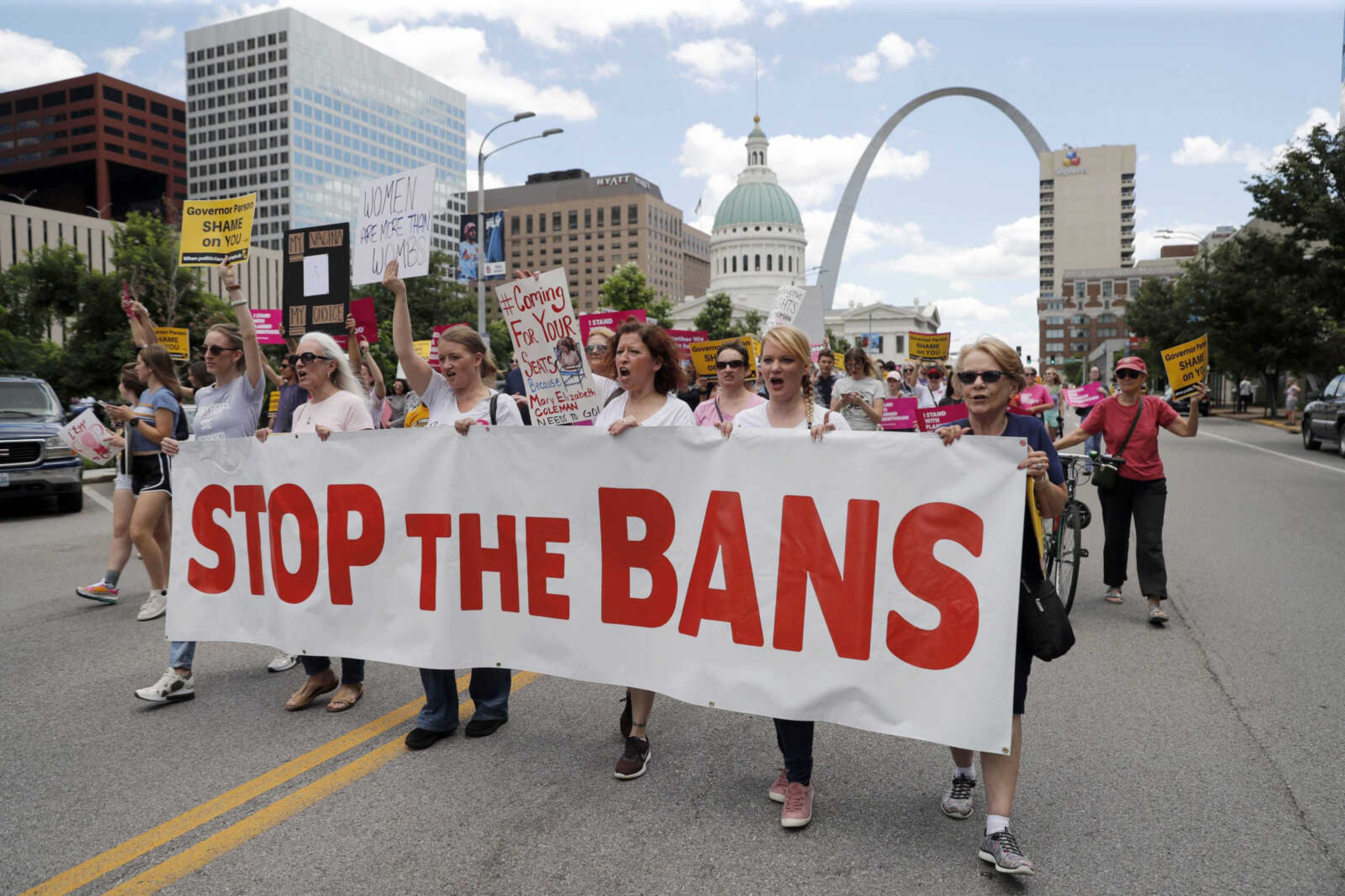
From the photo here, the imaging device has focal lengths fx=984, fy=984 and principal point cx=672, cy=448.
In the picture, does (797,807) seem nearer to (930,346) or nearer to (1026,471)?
(1026,471)

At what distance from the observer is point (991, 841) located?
323 centimetres

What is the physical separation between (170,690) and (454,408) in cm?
211

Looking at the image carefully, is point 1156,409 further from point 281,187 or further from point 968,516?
point 281,187

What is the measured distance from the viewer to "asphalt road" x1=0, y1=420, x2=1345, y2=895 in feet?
10.6

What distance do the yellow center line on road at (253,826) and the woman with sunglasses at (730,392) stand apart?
225 centimetres

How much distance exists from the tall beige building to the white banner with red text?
168121 millimetres

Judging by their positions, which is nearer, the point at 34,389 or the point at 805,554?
the point at 805,554

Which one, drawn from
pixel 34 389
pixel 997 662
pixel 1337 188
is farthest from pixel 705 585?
pixel 1337 188

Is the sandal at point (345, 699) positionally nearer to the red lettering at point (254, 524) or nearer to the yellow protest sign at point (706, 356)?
the red lettering at point (254, 524)

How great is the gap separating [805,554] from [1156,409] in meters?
4.34

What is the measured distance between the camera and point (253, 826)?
3.57 meters

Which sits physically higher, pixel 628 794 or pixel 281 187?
pixel 281 187

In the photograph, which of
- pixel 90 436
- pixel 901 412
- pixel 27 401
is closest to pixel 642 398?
pixel 901 412

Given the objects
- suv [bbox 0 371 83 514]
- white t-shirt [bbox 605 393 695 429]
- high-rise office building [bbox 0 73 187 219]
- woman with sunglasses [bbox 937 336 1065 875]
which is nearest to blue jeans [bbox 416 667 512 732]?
white t-shirt [bbox 605 393 695 429]
